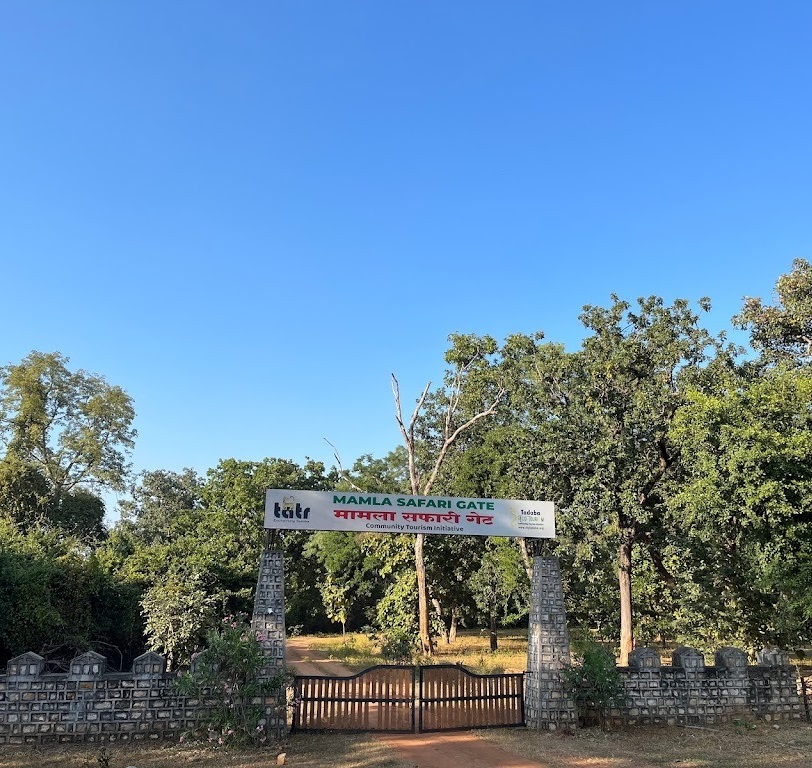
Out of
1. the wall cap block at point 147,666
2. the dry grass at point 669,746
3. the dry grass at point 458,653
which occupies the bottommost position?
the dry grass at point 458,653

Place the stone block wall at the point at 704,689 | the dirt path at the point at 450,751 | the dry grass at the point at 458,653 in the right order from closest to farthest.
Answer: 1. the dirt path at the point at 450,751
2. the stone block wall at the point at 704,689
3. the dry grass at the point at 458,653

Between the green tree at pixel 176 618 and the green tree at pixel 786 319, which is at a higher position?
the green tree at pixel 786 319

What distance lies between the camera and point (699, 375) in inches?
667

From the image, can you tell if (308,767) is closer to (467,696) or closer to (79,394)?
(467,696)

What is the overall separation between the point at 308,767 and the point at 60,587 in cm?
1003

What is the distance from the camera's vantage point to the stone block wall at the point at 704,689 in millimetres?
10531

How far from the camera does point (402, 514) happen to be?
10.5 metres

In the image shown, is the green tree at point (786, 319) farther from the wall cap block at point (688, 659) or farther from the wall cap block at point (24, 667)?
the wall cap block at point (24, 667)

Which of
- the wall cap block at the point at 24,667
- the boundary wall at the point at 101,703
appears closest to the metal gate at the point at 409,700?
the boundary wall at the point at 101,703

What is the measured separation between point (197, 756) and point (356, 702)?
107 inches

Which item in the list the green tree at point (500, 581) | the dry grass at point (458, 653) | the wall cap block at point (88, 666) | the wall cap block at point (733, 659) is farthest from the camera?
the green tree at point (500, 581)

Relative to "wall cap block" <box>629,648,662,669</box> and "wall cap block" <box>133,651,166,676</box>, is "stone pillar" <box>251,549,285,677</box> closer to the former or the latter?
"wall cap block" <box>133,651,166,676</box>

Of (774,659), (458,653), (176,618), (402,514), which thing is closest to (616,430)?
(774,659)

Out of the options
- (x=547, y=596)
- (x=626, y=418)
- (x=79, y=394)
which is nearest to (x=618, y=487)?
(x=626, y=418)
